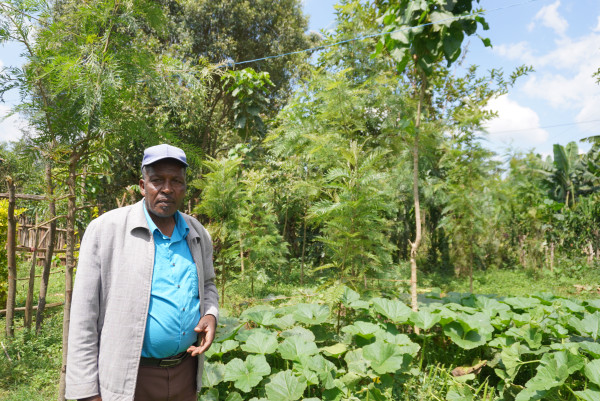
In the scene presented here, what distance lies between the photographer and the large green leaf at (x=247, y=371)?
8.48 ft

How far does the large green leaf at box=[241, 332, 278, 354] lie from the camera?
2.87 meters

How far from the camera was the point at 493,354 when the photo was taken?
3.43 m

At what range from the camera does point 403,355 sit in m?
3.01

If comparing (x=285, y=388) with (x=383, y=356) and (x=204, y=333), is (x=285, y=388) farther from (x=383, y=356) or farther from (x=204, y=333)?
(x=204, y=333)

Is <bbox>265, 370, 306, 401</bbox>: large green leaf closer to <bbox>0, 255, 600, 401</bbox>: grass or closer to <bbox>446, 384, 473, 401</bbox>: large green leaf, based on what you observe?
<bbox>0, 255, 600, 401</bbox>: grass

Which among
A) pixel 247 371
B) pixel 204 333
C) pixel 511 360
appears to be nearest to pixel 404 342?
pixel 511 360

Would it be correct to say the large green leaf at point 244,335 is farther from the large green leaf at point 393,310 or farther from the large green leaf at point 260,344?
the large green leaf at point 393,310

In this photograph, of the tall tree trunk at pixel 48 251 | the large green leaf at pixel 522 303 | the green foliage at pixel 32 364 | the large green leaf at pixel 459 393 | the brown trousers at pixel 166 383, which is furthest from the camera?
the large green leaf at pixel 522 303

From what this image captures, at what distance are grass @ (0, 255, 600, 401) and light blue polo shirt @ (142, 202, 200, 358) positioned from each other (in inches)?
78.8

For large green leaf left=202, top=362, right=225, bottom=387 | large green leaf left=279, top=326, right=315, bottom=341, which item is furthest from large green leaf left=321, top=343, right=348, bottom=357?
large green leaf left=202, top=362, right=225, bottom=387

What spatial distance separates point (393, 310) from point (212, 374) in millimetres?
1494

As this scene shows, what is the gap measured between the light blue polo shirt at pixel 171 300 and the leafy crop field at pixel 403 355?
3.36 ft

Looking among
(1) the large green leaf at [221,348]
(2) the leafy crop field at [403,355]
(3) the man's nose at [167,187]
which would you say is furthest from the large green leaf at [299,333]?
(3) the man's nose at [167,187]

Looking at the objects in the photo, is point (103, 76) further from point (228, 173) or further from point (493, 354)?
point (493, 354)
